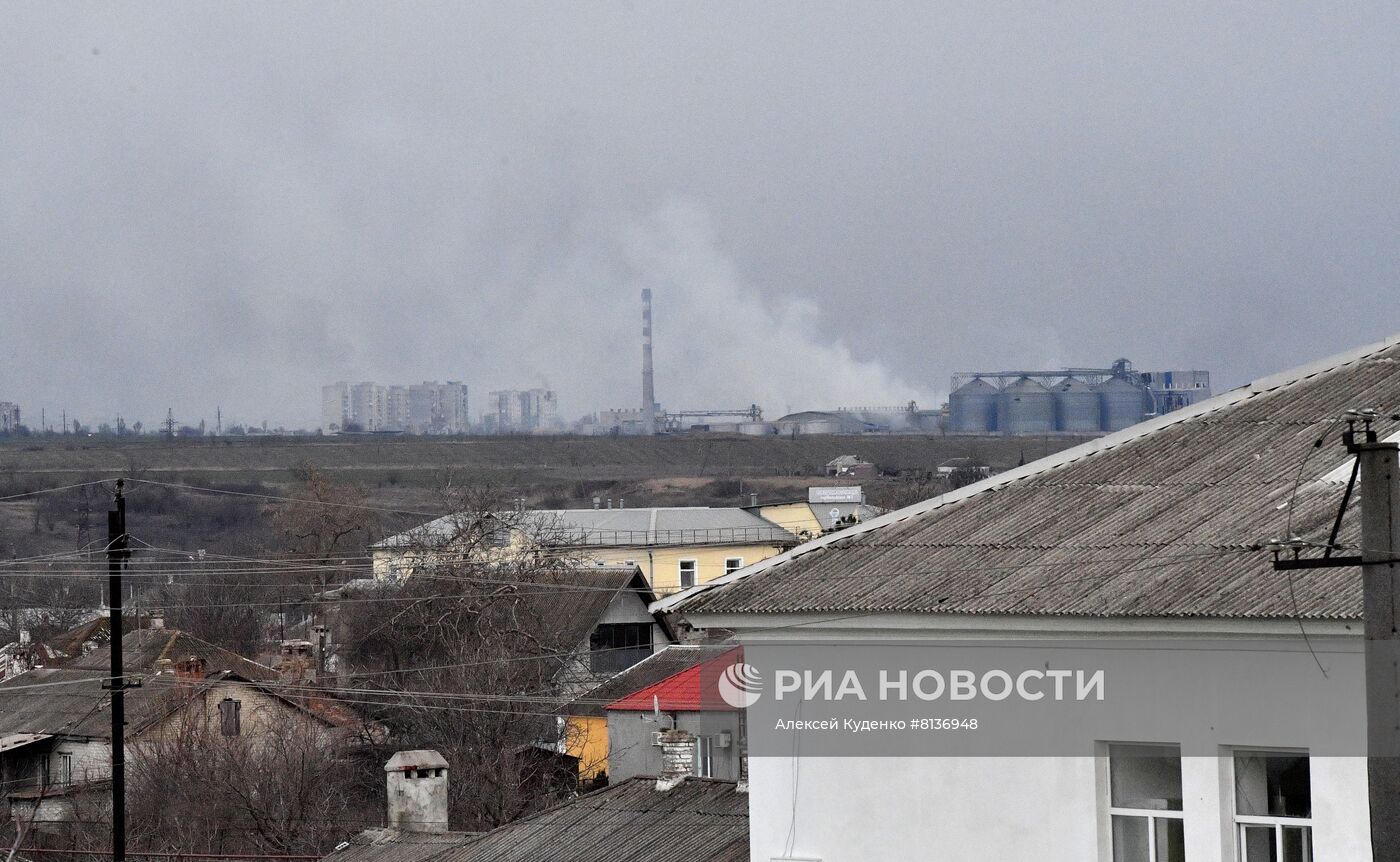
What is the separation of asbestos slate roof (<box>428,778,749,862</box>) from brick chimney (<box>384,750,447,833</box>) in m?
1.68

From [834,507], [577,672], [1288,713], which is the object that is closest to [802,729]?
[1288,713]

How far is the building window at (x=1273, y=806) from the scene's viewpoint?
8.92 meters

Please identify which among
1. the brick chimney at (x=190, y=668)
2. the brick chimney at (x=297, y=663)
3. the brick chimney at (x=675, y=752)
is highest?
the brick chimney at (x=675, y=752)

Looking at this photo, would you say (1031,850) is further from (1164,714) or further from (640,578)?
(640,578)

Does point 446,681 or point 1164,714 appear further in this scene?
point 446,681

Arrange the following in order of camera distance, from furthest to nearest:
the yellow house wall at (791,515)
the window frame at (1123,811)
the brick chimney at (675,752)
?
the yellow house wall at (791,515) → the brick chimney at (675,752) → the window frame at (1123,811)

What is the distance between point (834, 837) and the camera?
10453mm

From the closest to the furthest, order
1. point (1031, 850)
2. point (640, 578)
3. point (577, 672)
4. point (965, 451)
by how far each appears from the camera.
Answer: point (1031, 850), point (577, 672), point (640, 578), point (965, 451)

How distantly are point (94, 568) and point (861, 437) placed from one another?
120872 mm

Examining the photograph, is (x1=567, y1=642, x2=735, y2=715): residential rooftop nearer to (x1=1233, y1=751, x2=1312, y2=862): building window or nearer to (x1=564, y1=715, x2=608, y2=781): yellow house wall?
(x1=564, y1=715, x2=608, y2=781): yellow house wall

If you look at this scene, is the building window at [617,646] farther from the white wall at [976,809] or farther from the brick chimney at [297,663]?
the white wall at [976,809]

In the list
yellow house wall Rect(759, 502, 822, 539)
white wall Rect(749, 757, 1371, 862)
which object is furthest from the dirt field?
white wall Rect(749, 757, 1371, 862)

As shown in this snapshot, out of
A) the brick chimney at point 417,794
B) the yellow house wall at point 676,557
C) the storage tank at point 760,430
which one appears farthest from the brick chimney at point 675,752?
the storage tank at point 760,430

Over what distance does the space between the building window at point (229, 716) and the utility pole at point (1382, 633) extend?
34720 mm
